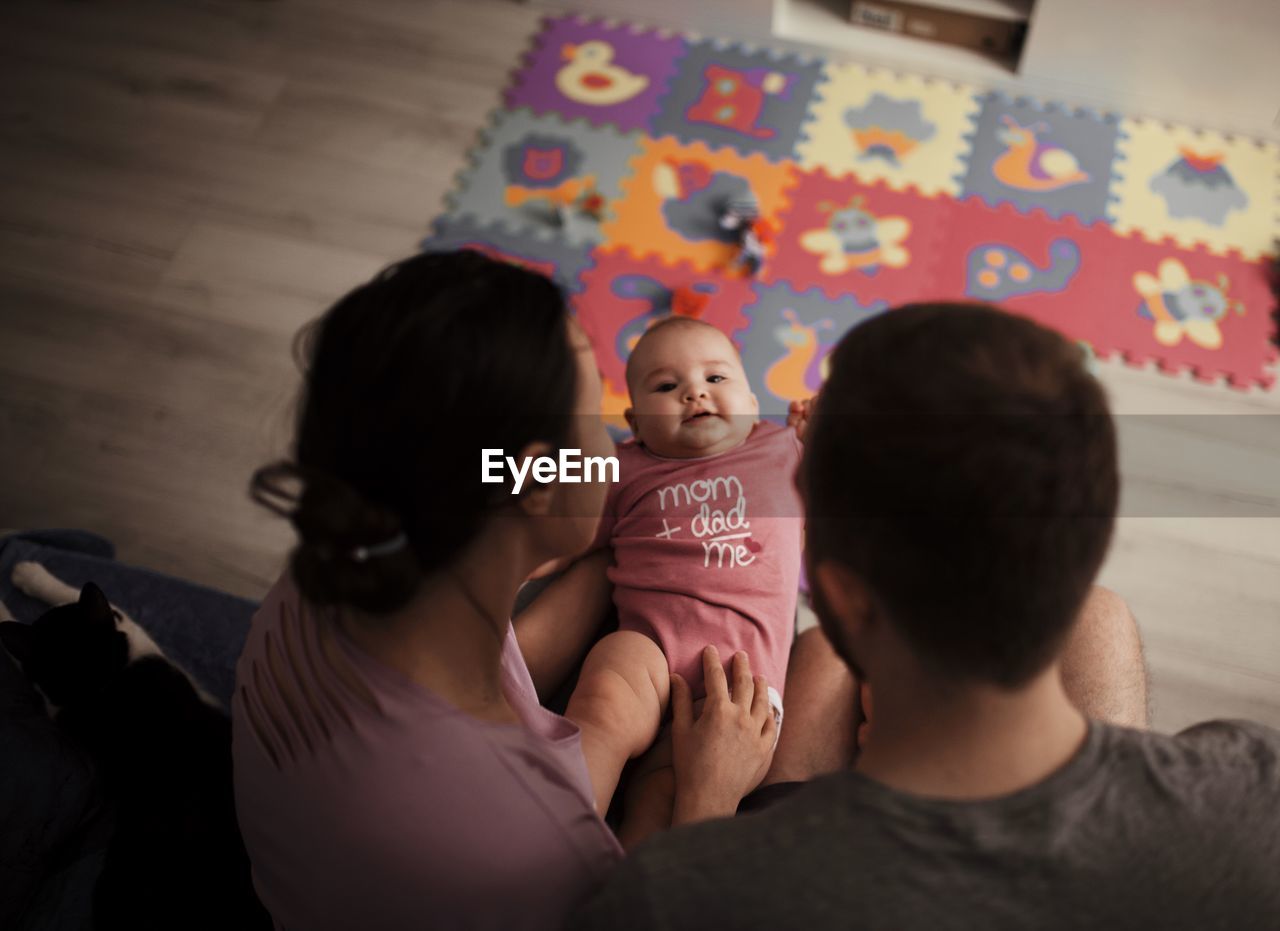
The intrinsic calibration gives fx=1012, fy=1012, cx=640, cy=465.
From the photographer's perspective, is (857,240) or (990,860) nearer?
(990,860)

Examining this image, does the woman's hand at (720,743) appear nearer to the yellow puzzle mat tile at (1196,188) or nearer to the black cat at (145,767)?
the black cat at (145,767)

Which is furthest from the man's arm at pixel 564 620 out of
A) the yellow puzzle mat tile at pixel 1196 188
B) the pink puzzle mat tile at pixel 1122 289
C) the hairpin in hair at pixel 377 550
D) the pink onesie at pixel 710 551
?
the yellow puzzle mat tile at pixel 1196 188

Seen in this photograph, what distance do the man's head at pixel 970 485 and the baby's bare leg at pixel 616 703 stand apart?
0.53 metres

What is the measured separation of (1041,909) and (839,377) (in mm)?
370

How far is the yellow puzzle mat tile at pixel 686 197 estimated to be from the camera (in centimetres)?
218

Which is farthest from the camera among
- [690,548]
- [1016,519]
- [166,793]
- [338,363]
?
[690,548]

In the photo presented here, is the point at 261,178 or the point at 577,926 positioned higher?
the point at 577,926

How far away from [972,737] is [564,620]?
2.37 feet

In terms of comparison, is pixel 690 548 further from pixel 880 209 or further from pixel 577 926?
pixel 880 209

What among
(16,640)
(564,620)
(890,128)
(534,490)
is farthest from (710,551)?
(890,128)

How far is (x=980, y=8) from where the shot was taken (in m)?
2.32

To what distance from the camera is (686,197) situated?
2258 millimetres

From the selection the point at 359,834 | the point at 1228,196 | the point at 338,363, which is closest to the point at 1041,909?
the point at 359,834

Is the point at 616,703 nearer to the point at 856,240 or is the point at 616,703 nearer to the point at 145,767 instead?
the point at 145,767
